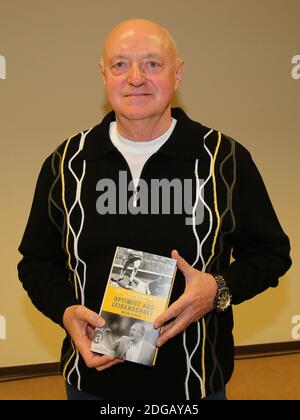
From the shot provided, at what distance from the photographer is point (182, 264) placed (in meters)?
1.57

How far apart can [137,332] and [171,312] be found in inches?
4.2

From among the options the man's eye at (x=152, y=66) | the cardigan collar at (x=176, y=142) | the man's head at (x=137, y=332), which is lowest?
the man's head at (x=137, y=332)

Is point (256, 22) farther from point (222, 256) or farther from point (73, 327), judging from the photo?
point (73, 327)

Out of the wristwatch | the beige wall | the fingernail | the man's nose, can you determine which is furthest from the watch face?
the beige wall

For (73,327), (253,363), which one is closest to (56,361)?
(253,363)

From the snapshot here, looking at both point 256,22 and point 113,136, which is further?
point 256,22

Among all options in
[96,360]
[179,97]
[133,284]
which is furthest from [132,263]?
[179,97]

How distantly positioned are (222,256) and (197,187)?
0.23 metres

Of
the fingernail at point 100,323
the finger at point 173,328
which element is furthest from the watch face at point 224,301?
the fingernail at point 100,323

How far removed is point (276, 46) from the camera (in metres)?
3.99

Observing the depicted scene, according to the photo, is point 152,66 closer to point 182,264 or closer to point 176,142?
point 176,142

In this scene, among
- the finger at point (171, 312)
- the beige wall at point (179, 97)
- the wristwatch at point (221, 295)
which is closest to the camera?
the finger at point (171, 312)

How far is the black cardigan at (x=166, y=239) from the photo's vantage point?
5.47 ft

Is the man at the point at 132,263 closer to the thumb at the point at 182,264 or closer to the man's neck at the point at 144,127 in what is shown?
the thumb at the point at 182,264
